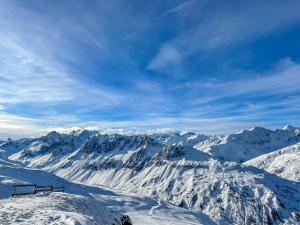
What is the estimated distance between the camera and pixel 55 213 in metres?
31.1

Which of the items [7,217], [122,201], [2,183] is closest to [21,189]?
[2,183]

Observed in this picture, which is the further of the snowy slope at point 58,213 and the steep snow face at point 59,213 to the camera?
the snowy slope at point 58,213

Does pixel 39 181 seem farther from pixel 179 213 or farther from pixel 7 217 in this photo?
pixel 7 217

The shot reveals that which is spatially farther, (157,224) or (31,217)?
(157,224)

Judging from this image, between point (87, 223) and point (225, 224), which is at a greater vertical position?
point (87, 223)

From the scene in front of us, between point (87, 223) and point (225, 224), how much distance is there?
145 m

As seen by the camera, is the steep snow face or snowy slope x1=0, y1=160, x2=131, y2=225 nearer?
the steep snow face

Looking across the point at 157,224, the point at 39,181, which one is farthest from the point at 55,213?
the point at 39,181

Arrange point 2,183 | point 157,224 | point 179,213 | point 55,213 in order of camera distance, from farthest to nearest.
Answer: point 179,213, point 2,183, point 157,224, point 55,213

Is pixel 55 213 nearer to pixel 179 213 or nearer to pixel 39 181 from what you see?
pixel 179 213

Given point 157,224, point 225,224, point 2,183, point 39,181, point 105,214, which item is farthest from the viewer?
point 39,181

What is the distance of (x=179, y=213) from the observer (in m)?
139

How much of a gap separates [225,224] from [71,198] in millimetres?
131823

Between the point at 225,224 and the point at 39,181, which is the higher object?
the point at 39,181
